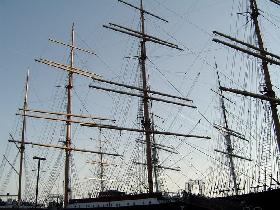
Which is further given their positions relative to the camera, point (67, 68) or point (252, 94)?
point (67, 68)

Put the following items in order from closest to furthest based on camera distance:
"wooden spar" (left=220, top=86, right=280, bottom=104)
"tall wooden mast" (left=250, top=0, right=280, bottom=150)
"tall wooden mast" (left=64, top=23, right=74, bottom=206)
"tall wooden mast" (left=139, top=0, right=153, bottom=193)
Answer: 1. "tall wooden mast" (left=250, top=0, right=280, bottom=150)
2. "wooden spar" (left=220, top=86, right=280, bottom=104)
3. "tall wooden mast" (left=139, top=0, right=153, bottom=193)
4. "tall wooden mast" (left=64, top=23, right=74, bottom=206)

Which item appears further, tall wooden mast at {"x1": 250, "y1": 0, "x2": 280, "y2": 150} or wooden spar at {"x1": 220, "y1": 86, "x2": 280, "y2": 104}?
wooden spar at {"x1": 220, "y1": 86, "x2": 280, "y2": 104}

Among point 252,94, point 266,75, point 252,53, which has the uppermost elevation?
point 252,53

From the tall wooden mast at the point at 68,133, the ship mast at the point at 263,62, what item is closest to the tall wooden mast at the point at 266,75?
the ship mast at the point at 263,62

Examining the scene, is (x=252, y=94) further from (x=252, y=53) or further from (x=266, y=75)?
(x=252, y=53)

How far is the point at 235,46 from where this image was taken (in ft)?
89.5

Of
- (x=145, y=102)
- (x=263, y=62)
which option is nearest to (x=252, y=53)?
(x=263, y=62)

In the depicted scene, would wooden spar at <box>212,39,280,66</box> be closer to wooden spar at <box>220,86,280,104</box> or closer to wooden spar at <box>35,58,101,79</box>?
wooden spar at <box>220,86,280,104</box>

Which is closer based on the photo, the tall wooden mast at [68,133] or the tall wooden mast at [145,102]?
the tall wooden mast at [145,102]

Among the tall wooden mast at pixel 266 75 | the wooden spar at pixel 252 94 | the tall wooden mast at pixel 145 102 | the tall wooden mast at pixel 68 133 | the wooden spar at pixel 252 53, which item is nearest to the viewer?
the tall wooden mast at pixel 266 75

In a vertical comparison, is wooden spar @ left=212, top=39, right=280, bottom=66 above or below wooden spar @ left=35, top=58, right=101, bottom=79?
below

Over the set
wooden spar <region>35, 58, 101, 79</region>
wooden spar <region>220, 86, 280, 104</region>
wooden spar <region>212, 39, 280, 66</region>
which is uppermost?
wooden spar <region>35, 58, 101, 79</region>

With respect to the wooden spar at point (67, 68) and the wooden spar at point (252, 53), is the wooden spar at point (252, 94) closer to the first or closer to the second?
the wooden spar at point (252, 53)

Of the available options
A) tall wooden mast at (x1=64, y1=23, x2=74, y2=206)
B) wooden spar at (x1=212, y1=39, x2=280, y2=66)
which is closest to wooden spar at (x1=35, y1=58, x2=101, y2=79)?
tall wooden mast at (x1=64, y1=23, x2=74, y2=206)
